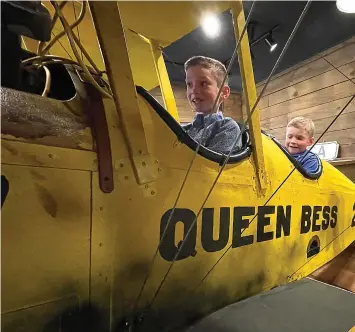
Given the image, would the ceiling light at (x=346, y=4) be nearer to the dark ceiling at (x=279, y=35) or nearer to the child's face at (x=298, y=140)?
the dark ceiling at (x=279, y=35)

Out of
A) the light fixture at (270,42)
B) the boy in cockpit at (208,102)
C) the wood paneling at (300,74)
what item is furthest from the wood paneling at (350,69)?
the boy in cockpit at (208,102)

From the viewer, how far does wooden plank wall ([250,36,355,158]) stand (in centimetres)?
A: 230

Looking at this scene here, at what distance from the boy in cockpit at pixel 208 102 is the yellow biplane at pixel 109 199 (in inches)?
3.0

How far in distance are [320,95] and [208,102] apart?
6.56ft

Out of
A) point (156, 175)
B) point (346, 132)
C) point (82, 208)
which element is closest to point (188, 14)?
point (156, 175)

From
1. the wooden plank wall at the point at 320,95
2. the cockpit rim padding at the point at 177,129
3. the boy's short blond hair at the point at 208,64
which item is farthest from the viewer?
the wooden plank wall at the point at 320,95

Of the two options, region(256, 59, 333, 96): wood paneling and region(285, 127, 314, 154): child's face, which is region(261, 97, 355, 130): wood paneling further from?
region(285, 127, 314, 154): child's face

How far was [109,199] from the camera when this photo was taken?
19.4 inches

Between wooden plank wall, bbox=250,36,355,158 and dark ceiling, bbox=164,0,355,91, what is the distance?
0.34ft

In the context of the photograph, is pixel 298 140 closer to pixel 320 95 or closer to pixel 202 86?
pixel 202 86

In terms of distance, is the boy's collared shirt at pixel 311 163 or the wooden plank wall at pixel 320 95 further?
the wooden plank wall at pixel 320 95

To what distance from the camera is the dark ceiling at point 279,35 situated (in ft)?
6.10

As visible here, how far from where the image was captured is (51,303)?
0.44 m

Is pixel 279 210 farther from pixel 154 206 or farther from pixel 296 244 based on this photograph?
pixel 154 206
